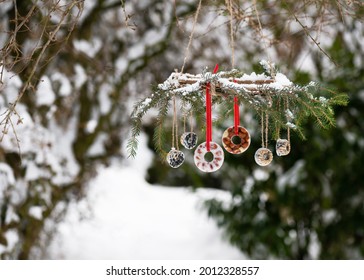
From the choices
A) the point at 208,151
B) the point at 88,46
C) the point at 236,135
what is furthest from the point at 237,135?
the point at 88,46

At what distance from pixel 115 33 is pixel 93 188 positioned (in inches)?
54.3

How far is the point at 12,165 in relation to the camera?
461 cm

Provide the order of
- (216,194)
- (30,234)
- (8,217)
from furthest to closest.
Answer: (216,194), (30,234), (8,217)

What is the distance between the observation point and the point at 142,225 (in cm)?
666

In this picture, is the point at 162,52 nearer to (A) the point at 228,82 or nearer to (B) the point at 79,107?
(B) the point at 79,107

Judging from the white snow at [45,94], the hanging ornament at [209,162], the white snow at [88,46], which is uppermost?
the white snow at [88,46]

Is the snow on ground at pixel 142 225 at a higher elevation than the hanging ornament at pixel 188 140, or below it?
below

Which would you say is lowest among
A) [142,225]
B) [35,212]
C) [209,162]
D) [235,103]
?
[142,225]

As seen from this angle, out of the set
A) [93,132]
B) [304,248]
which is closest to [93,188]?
[93,132]

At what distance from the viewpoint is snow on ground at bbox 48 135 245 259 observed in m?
6.18

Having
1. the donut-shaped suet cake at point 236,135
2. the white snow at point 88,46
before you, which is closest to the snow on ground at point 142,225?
the white snow at point 88,46

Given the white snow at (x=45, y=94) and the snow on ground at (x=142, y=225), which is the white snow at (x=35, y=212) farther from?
the snow on ground at (x=142, y=225)

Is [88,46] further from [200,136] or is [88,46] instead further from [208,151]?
[208,151]

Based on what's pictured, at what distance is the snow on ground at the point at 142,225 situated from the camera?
20.3 feet
